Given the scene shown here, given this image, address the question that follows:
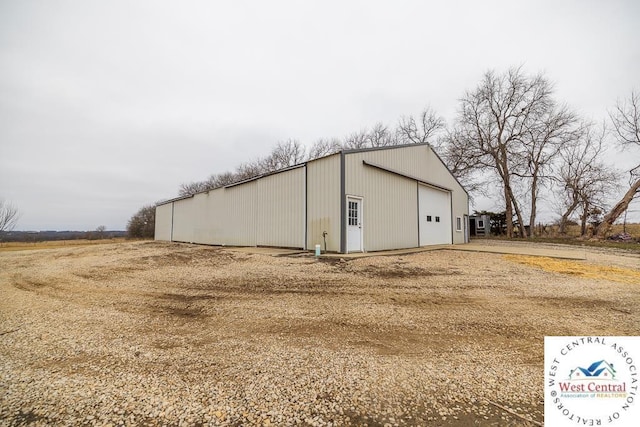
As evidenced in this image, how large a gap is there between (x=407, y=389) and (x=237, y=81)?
16733 mm

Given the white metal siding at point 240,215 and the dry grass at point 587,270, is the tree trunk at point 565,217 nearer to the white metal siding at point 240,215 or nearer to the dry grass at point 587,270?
the dry grass at point 587,270

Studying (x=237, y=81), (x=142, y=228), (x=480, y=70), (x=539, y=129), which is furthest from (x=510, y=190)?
(x=142, y=228)

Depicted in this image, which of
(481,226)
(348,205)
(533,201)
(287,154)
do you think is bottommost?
(481,226)

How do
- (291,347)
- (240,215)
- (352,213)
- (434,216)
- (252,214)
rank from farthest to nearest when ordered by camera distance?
1. (434,216)
2. (240,215)
3. (252,214)
4. (352,213)
5. (291,347)

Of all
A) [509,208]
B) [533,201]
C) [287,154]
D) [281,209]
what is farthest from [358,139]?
[281,209]

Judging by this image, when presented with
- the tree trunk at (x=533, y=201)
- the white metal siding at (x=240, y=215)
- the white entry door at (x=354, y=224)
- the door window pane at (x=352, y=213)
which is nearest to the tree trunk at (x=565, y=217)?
the tree trunk at (x=533, y=201)

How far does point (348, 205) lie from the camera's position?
9539 millimetres

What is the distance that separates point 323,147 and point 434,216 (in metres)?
20.4

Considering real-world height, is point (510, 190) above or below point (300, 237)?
above

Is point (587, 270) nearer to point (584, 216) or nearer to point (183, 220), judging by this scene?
point (584, 216)

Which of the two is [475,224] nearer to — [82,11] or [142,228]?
[82,11]

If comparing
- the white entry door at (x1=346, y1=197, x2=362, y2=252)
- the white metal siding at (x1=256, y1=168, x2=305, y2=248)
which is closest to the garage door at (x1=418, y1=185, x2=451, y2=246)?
the white entry door at (x1=346, y1=197, x2=362, y2=252)

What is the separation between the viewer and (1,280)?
20.4 ft

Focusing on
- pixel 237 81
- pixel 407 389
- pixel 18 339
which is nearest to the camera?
pixel 407 389
